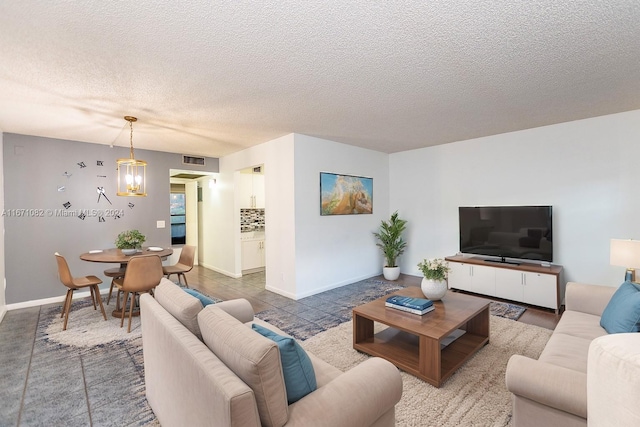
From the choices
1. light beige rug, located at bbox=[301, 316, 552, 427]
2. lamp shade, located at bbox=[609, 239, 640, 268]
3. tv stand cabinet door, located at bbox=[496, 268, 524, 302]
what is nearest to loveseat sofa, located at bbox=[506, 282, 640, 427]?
light beige rug, located at bbox=[301, 316, 552, 427]

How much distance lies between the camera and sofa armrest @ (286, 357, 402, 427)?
3.78ft

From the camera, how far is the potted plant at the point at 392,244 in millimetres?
5535

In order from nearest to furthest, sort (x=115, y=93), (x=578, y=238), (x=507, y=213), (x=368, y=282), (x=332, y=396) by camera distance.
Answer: (x=332, y=396) < (x=115, y=93) < (x=578, y=238) < (x=507, y=213) < (x=368, y=282)

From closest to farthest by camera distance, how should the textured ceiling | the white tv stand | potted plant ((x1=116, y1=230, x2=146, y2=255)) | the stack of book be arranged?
the textured ceiling → the stack of book → the white tv stand → potted plant ((x1=116, y1=230, x2=146, y2=255))

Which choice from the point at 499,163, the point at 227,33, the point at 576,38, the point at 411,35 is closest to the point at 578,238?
the point at 499,163

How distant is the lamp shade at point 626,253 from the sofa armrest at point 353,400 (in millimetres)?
2815

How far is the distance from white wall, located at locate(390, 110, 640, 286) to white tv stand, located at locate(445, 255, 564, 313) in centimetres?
53

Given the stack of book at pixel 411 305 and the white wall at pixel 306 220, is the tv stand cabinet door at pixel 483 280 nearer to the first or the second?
the white wall at pixel 306 220

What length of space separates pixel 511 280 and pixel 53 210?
694 centimetres

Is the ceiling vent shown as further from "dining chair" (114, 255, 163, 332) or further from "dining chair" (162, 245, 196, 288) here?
"dining chair" (114, 255, 163, 332)

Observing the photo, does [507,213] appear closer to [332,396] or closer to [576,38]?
[576,38]

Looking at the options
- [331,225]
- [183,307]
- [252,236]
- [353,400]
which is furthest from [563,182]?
[252,236]

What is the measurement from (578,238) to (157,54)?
5382 millimetres

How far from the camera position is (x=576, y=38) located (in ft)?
6.57
